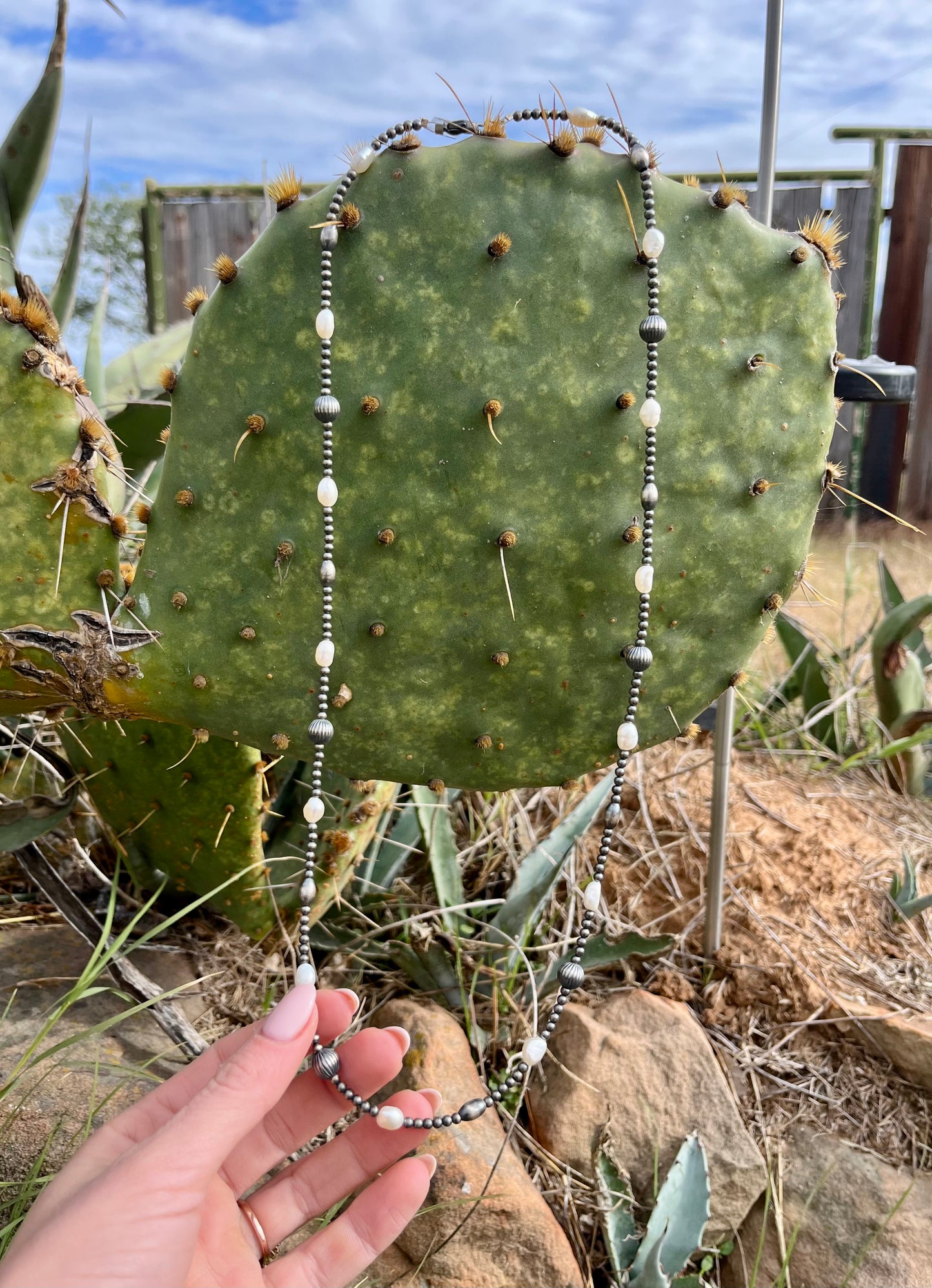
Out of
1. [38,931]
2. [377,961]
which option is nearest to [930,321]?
[377,961]

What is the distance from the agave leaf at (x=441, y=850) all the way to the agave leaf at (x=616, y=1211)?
32 centimetres

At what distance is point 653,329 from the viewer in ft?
2.28

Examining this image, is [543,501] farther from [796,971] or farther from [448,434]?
[796,971]

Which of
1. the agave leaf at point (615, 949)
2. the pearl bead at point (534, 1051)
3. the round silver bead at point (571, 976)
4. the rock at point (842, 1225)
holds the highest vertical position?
the round silver bead at point (571, 976)

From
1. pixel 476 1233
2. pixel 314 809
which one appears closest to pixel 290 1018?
pixel 314 809

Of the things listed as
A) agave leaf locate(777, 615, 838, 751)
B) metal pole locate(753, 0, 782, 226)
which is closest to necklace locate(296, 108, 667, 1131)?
→ metal pole locate(753, 0, 782, 226)

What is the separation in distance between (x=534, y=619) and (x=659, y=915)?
80 cm

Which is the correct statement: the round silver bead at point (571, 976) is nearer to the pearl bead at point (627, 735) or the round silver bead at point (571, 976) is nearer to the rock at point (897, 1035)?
the pearl bead at point (627, 735)

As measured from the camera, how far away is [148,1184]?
601 millimetres

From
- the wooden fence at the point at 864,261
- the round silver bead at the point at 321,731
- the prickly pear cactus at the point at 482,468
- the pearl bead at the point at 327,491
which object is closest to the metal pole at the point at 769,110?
the prickly pear cactus at the point at 482,468

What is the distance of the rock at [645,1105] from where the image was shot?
1133mm

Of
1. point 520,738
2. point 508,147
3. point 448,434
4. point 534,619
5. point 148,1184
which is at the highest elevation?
point 508,147

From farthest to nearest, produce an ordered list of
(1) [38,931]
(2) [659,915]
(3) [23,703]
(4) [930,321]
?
(4) [930,321], (2) [659,915], (1) [38,931], (3) [23,703]

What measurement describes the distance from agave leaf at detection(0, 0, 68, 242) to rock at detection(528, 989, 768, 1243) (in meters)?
1.27
